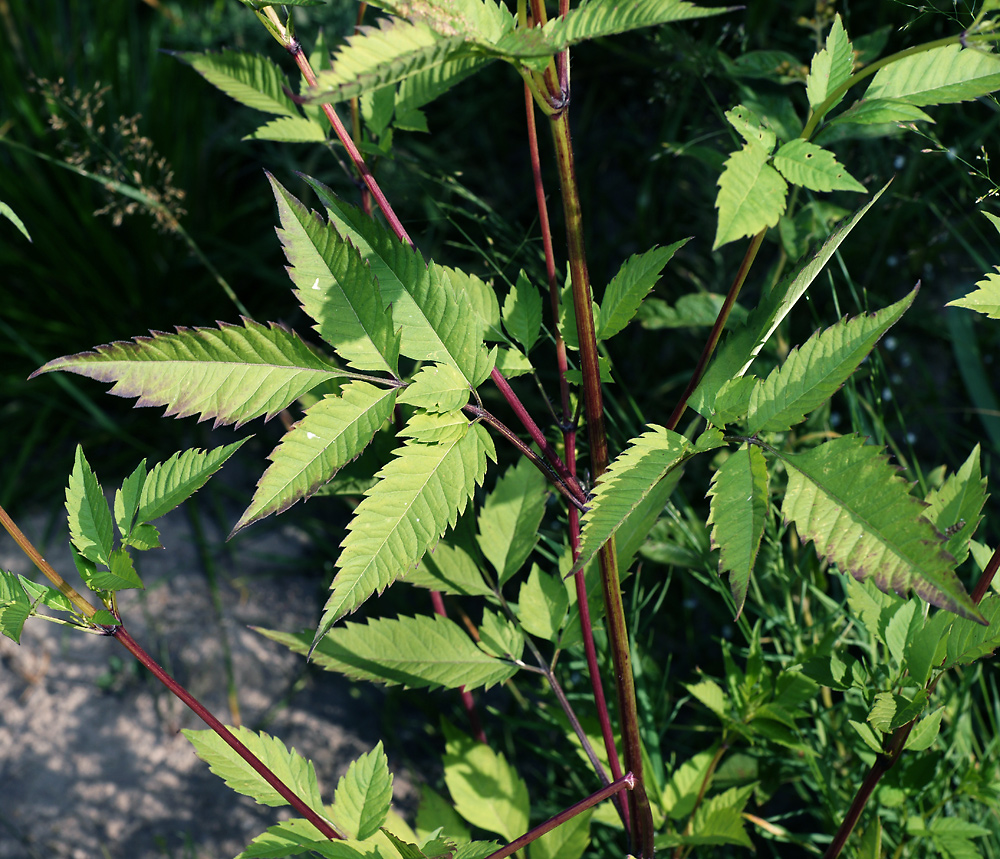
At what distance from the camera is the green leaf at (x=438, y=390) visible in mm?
687

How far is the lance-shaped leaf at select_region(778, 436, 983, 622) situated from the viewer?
0.57 meters

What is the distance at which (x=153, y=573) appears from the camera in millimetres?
1957

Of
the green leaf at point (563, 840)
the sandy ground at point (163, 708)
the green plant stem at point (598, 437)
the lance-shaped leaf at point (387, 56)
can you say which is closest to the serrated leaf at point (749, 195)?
the green plant stem at point (598, 437)

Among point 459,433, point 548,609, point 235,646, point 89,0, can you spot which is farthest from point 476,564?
point 89,0

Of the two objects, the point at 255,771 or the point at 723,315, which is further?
the point at 255,771

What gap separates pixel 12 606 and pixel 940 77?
0.89 metres

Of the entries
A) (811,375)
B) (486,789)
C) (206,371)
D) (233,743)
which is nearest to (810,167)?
(811,375)

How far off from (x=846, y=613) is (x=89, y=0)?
2666 mm

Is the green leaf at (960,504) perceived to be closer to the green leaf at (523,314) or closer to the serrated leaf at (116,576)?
the green leaf at (523,314)

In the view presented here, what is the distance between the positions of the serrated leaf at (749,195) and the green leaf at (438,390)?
0.81ft

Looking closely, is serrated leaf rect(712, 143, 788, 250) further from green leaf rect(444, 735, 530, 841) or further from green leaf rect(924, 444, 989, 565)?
green leaf rect(444, 735, 530, 841)

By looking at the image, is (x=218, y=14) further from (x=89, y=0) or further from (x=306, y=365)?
(x=306, y=365)

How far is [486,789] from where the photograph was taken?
1.11 meters

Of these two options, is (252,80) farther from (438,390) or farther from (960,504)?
(960,504)
